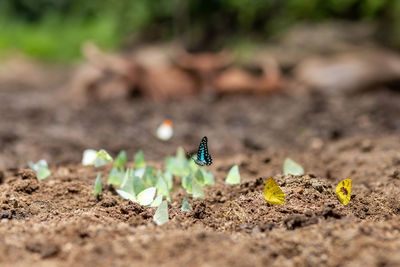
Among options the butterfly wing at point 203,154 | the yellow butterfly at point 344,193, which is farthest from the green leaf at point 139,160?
the yellow butterfly at point 344,193

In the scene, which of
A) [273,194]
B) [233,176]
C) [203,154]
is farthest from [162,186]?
[273,194]

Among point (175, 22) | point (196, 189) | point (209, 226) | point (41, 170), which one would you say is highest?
point (175, 22)

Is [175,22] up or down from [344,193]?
up

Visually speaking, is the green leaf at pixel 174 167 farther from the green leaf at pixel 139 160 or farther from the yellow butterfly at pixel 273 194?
the yellow butterfly at pixel 273 194

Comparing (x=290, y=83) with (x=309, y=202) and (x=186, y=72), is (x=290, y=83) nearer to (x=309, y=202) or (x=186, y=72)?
(x=186, y=72)

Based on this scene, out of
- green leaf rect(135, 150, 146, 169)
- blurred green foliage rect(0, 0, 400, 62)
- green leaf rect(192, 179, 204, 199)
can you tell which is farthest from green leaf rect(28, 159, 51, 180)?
blurred green foliage rect(0, 0, 400, 62)

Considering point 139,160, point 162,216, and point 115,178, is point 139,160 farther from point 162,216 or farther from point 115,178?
point 162,216

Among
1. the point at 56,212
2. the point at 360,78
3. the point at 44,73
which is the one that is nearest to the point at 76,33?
the point at 44,73
